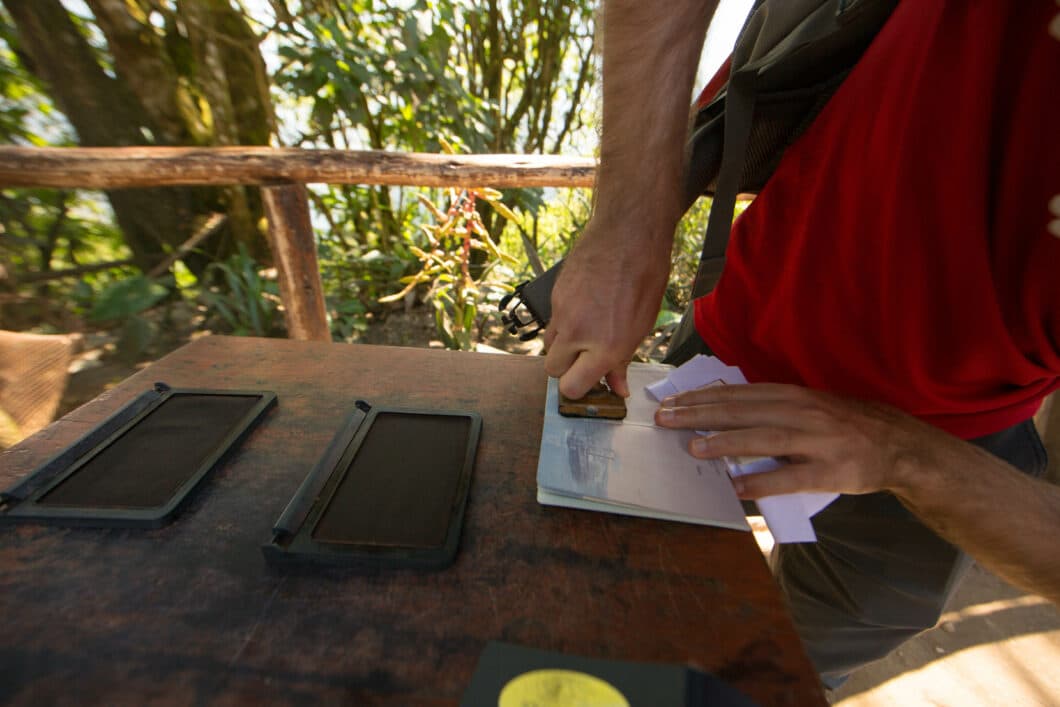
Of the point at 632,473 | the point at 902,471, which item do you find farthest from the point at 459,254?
the point at 902,471

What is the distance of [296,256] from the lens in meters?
1.93

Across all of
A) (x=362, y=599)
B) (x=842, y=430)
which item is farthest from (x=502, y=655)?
(x=842, y=430)

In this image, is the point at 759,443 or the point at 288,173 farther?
the point at 288,173

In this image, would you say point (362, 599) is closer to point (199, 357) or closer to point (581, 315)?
point (581, 315)

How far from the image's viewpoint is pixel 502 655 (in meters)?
0.41

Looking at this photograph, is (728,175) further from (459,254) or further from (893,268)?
(459,254)

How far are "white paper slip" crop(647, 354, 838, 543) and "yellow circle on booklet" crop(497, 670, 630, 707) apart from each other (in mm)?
271

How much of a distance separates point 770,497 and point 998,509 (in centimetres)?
25

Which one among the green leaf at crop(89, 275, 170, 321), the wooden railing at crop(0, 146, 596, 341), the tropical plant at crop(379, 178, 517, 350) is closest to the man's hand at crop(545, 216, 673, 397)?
the wooden railing at crop(0, 146, 596, 341)

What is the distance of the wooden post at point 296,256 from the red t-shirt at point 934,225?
5.38 ft

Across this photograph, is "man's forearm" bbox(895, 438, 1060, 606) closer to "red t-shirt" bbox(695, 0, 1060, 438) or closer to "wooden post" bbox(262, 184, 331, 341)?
"red t-shirt" bbox(695, 0, 1060, 438)

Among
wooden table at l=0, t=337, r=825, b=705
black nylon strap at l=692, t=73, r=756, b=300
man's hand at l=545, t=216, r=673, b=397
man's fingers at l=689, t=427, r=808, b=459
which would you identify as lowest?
wooden table at l=0, t=337, r=825, b=705

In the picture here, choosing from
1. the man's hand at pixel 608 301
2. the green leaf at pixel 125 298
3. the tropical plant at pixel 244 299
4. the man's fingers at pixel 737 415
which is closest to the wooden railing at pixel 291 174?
the green leaf at pixel 125 298

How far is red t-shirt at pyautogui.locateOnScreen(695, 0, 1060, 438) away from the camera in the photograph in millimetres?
540
